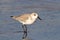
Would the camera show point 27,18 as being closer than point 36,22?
Yes

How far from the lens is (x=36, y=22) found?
9281mm

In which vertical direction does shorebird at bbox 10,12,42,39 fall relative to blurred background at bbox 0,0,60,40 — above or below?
above

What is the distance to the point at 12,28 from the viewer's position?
870 centimetres

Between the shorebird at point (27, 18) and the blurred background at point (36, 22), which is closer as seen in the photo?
the blurred background at point (36, 22)

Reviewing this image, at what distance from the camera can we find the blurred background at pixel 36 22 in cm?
826

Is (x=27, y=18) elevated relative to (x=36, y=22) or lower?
elevated

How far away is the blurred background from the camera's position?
27.1 ft

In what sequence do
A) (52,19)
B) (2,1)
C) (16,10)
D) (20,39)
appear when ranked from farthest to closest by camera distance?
(2,1) < (16,10) < (52,19) < (20,39)

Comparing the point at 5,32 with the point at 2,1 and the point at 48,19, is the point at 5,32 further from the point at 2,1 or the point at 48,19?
the point at 2,1

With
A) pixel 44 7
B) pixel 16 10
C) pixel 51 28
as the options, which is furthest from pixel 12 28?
pixel 44 7

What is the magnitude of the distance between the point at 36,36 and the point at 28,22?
595 millimetres

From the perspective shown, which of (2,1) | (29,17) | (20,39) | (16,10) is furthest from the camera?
(2,1)

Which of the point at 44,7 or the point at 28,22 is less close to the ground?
the point at 28,22

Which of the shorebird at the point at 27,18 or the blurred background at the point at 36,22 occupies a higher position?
the shorebird at the point at 27,18
